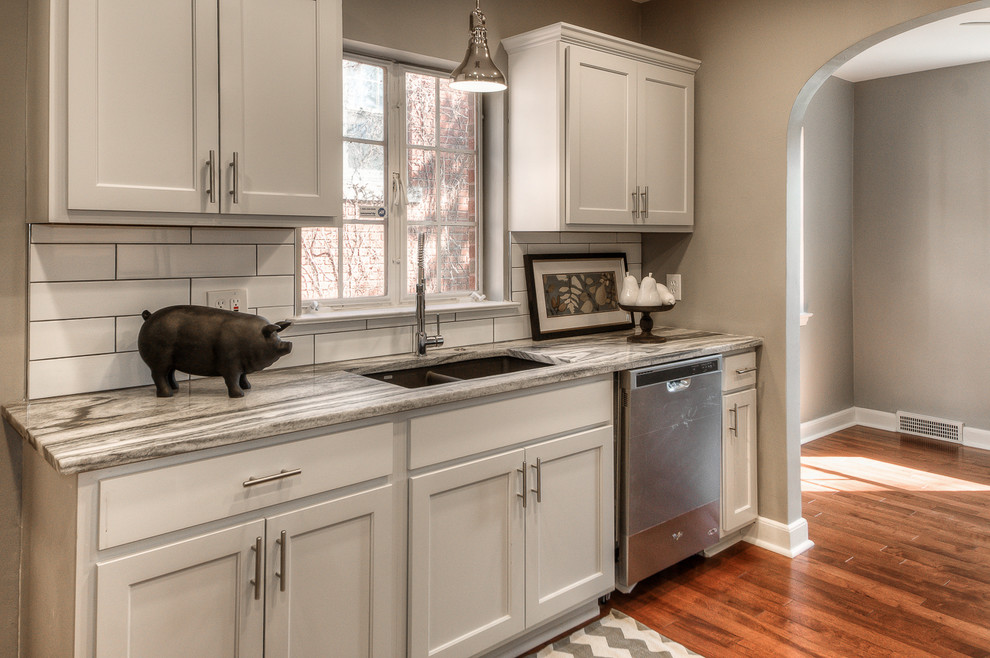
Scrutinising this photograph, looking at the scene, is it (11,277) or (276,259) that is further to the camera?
(276,259)

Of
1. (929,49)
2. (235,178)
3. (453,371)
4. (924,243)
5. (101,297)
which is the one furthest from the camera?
(924,243)

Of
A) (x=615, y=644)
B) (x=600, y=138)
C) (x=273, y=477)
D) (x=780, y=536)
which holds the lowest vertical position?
(x=615, y=644)

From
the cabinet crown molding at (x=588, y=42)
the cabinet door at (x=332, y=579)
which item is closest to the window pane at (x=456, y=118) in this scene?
the cabinet crown molding at (x=588, y=42)

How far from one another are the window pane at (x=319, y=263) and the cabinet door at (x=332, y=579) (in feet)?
3.29

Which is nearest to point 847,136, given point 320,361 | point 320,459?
point 320,361

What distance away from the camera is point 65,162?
170cm

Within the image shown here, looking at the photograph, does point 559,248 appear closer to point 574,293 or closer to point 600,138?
point 574,293

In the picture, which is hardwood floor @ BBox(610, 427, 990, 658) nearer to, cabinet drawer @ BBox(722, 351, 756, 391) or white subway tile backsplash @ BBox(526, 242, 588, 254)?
cabinet drawer @ BBox(722, 351, 756, 391)

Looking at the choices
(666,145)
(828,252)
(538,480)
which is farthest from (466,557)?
(828,252)

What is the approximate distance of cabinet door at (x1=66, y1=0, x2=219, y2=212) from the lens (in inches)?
67.0

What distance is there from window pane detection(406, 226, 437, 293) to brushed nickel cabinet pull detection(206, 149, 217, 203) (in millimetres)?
1053

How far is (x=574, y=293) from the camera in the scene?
3.38m

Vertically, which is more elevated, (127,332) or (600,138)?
(600,138)

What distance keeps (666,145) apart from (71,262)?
2.49 m
